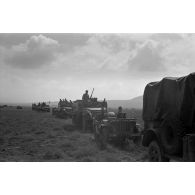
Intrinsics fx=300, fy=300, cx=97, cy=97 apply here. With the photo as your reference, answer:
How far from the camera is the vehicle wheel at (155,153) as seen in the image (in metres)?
7.62

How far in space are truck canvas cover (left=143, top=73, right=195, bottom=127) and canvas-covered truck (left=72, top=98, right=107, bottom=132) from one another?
9648 mm

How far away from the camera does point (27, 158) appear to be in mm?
10367

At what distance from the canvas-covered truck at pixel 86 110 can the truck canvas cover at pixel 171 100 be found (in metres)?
9.65

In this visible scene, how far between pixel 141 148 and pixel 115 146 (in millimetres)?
1112

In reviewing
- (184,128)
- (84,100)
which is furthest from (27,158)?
(84,100)

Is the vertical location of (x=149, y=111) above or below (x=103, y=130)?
above

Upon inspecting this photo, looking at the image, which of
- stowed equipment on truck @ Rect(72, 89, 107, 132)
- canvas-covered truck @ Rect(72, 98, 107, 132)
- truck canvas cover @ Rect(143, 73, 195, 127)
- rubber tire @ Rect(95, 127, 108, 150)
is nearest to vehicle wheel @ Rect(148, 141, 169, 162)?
truck canvas cover @ Rect(143, 73, 195, 127)

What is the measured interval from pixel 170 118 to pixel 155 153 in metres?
1.18

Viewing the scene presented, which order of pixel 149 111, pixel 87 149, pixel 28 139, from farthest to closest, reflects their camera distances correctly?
1. pixel 28 139
2. pixel 87 149
3. pixel 149 111

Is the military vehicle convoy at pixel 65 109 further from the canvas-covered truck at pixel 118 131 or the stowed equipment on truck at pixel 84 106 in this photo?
the canvas-covered truck at pixel 118 131

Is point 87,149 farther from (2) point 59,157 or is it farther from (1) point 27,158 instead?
(1) point 27,158

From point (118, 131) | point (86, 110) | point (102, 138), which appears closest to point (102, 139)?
point (102, 138)

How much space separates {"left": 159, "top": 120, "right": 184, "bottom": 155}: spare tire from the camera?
22.6 ft

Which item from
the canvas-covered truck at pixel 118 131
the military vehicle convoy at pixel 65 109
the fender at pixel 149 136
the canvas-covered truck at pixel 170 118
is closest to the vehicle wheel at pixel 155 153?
the canvas-covered truck at pixel 170 118
